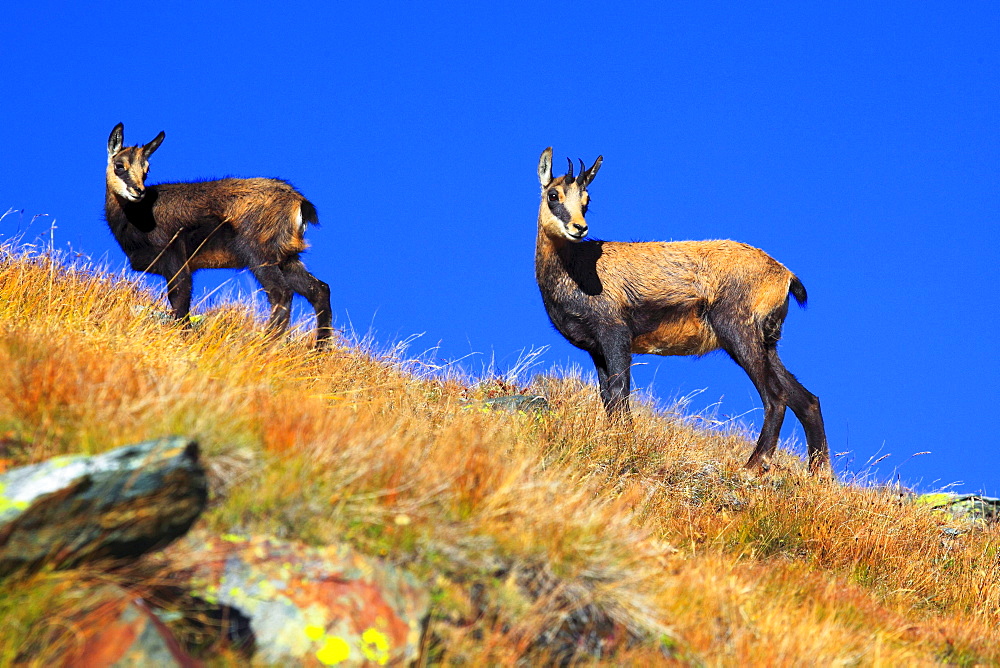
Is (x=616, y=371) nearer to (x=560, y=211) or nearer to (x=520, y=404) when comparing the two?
(x=520, y=404)

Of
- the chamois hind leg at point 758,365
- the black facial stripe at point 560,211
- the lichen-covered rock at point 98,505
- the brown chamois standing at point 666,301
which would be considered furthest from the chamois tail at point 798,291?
the lichen-covered rock at point 98,505

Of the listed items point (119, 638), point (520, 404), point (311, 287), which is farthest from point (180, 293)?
point (119, 638)

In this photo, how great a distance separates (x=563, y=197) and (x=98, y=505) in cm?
745

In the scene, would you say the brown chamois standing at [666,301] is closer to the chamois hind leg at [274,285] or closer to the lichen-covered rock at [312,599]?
the chamois hind leg at [274,285]

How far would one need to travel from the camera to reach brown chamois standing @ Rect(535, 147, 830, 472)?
982 centimetres

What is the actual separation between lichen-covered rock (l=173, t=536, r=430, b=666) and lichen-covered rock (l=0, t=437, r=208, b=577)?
0.25 meters

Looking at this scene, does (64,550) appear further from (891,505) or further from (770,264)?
(770,264)

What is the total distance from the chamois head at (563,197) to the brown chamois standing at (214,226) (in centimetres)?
275

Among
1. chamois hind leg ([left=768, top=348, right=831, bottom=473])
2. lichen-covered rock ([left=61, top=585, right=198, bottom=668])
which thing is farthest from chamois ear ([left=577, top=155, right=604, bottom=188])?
lichen-covered rock ([left=61, top=585, right=198, bottom=668])

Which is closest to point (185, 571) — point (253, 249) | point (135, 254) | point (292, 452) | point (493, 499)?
point (292, 452)

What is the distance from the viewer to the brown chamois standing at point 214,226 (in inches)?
410

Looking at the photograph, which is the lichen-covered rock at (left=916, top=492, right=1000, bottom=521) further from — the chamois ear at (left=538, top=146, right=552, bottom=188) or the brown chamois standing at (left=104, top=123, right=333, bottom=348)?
the brown chamois standing at (left=104, top=123, right=333, bottom=348)

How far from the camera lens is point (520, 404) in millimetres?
9047

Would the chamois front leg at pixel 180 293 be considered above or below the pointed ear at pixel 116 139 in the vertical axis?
below
